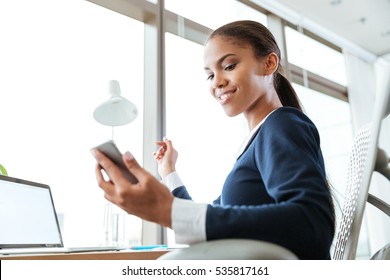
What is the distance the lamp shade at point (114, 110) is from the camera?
191 cm

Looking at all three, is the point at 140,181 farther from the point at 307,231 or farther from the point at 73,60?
the point at 73,60

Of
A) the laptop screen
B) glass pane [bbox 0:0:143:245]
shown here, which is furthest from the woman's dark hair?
glass pane [bbox 0:0:143:245]

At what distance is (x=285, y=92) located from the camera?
3.67 ft

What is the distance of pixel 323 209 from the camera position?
58 cm

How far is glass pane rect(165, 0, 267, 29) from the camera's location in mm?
2871

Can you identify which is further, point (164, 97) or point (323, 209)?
point (164, 97)

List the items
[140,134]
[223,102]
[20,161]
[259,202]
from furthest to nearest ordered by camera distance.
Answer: [140,134] < [20,161] < [223,102] < [259,202]

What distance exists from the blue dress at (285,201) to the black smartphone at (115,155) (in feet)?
0.42

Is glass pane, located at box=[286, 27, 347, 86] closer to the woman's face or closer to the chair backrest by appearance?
the woman's face

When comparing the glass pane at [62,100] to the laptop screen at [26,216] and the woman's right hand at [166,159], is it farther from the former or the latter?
the woman's right hand at [166,159]

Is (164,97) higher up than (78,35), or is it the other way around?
(78,35)

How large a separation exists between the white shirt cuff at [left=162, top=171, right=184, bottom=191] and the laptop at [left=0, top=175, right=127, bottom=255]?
1.04 feet
